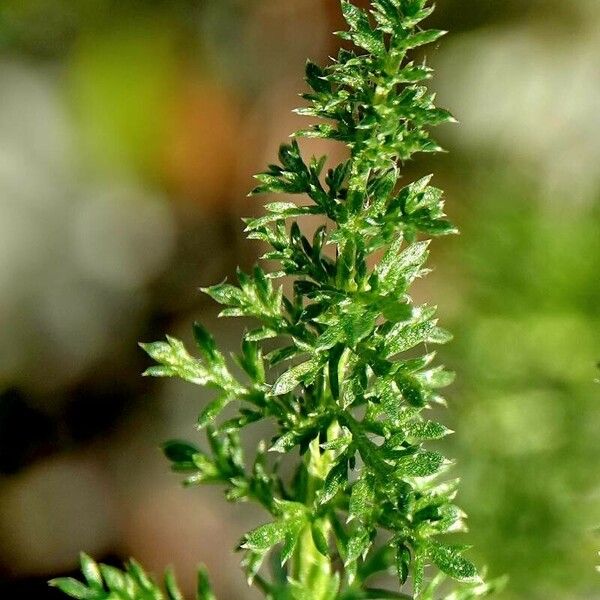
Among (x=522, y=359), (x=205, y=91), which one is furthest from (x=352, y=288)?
(x=205, y=91)

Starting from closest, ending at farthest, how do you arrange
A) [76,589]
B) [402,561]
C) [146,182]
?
1. [402,561]
2. [76,589]
3. [146,182]

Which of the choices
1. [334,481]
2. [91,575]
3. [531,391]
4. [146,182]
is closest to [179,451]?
[91,575]

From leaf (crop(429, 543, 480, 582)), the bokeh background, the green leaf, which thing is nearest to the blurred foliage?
the bokeh background

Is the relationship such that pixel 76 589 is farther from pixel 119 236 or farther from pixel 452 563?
pixel 119 236

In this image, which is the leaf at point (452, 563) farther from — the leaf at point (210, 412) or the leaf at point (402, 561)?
the leaf at point (210, 412)

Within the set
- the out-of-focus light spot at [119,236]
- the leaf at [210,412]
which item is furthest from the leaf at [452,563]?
the out-of-focus light spot at [119,236]

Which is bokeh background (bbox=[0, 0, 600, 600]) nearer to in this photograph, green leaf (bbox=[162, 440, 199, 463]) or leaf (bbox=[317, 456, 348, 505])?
green leaf (bbox=[162, 440, 199, 463])

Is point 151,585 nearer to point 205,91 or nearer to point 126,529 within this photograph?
Result: point 126,529
